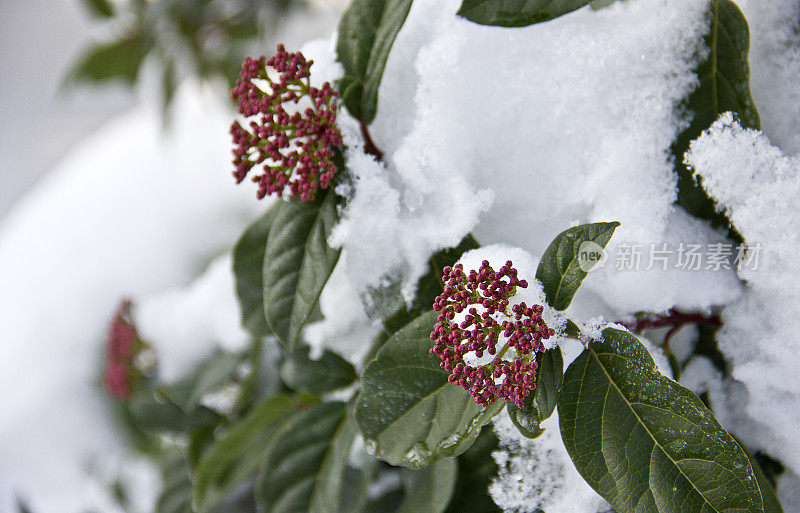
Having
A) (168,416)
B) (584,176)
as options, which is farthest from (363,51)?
(168,416)

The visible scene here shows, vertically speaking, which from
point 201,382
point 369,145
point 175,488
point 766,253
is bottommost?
point 175,488

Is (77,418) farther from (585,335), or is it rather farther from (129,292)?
(585,335)

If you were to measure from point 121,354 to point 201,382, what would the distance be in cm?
20

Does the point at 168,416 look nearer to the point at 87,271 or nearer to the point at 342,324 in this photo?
the point at 342,324

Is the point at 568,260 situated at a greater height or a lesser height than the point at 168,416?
greater

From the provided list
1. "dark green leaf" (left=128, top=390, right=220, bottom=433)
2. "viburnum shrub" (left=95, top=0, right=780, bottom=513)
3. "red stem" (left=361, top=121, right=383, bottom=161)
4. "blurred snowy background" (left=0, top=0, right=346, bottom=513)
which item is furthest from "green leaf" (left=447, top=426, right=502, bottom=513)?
"blurred snowy background" (left=0, top=0, right=346, bottom=513)

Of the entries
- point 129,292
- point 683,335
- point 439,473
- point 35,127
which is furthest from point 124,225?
point 35,127

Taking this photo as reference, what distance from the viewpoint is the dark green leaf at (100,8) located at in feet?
3.51

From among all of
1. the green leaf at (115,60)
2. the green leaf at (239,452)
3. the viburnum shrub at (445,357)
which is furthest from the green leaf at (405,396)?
the green leaf at (115,60)

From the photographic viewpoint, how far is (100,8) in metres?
1.08

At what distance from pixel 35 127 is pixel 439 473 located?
209 cm

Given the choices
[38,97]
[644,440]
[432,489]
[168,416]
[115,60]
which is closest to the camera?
[644,440]

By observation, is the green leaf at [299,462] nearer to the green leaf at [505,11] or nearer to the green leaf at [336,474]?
the green leaf at [336,474]

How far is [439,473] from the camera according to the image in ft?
1.48
